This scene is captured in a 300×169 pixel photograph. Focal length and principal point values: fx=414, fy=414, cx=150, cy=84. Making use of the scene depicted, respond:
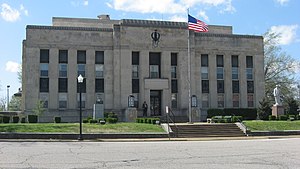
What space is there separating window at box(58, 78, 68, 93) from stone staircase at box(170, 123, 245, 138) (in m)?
18.6

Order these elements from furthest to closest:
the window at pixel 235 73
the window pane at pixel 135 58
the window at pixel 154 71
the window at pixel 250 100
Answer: the window at pixel 250 100 → the window at pixel 235 73 → the window at pixel 154 71 → the window pane at pixel 135 58

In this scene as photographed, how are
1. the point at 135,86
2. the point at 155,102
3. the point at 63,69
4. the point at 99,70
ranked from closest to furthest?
1. the point at 63,69
2. the point at 99,70
3. the point at 135,86
4. the point at 155,102

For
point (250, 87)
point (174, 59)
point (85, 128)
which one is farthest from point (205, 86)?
point (85, 128)

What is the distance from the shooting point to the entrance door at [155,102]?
172ft

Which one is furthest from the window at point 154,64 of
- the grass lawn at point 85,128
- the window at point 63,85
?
the grass lawn at point 85,128

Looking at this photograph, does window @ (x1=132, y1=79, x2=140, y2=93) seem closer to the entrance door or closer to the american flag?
the entrance door

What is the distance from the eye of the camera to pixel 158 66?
2071 inches

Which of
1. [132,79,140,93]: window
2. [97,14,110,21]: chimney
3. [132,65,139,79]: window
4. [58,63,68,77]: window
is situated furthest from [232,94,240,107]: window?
[97,14,110,21]: chimney

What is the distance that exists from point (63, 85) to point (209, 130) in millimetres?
21092

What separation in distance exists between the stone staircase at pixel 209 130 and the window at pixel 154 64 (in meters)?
16.1

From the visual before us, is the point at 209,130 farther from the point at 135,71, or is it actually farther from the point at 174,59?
the point at 174,59

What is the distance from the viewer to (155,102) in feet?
173

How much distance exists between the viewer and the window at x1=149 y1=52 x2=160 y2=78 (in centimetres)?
5231

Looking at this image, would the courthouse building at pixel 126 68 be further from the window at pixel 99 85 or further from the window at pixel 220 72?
the window at pixel 220 72
